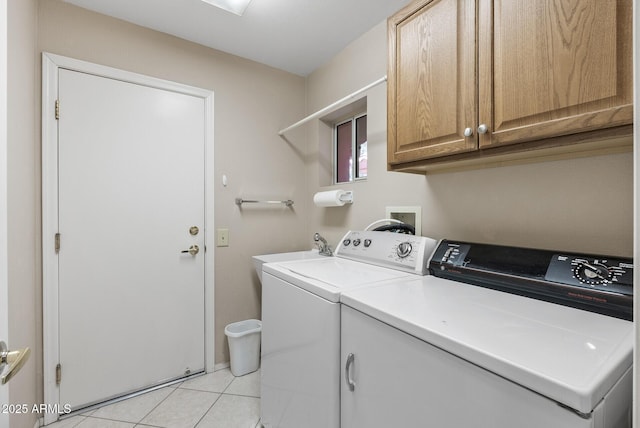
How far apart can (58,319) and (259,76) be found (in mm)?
2175

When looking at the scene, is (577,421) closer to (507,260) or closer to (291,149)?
(507,260)

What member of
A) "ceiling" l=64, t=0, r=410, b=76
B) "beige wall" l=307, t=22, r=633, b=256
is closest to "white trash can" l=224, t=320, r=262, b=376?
"beige wall" l=307, t=22, r=633, b=256

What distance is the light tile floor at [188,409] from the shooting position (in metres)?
1.66

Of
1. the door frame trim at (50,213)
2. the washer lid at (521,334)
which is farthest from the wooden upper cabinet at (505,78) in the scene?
the door frame trim at (50,213)

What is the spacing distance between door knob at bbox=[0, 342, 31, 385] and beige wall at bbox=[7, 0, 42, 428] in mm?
700

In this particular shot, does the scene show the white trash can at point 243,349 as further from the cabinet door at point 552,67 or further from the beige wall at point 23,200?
the cabinet door at point 552,67

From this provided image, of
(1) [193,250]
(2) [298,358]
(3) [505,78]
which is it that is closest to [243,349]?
(1) [193,250]

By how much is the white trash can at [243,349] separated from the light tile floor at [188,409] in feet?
0.32

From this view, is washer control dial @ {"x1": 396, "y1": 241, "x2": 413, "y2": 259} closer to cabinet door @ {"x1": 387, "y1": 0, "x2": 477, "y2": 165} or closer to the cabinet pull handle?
cabinet door @ {"x1": 387, "y1": 0, "x2": 477, "y2": 165}

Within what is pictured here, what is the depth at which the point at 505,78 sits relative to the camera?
0.94 meters

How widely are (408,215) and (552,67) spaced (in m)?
0.97

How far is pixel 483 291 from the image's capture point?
1047 millimetres

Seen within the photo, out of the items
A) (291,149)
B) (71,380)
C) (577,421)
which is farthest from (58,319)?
(577,421)

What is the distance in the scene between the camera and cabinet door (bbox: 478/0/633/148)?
733 mm
